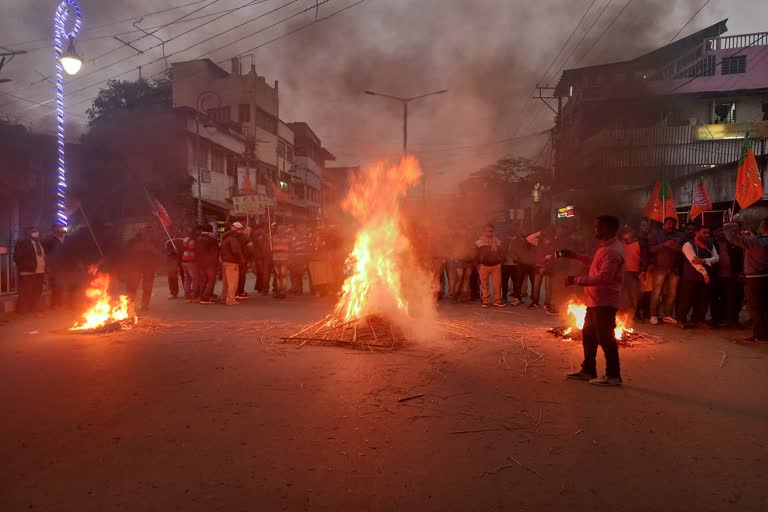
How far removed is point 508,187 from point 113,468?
47.3 metres

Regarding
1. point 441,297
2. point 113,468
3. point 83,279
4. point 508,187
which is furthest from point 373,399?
point 508,187

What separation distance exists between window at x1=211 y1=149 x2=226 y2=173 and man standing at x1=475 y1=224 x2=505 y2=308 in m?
22.6

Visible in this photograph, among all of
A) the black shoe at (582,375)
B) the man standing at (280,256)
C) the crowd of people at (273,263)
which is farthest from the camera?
the man standing at (280,256)

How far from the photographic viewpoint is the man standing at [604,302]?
5.36 meters

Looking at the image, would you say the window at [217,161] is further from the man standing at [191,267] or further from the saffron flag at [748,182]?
the saffron flag at [748,182]

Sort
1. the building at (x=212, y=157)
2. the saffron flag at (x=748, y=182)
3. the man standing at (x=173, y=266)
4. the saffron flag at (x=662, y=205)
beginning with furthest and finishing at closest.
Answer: the building at (x=212, y=157) < the saffron flag at (x=662, y=205) < the man standing at (x=173, y=266) < the saffron flag at (x=748, y=182)

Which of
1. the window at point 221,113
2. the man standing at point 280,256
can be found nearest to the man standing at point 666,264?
the man standing at point 280,256

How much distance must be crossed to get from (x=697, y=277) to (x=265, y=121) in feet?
115

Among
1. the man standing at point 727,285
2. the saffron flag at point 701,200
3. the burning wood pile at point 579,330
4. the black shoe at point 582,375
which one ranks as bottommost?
the black shoe at point 582,375

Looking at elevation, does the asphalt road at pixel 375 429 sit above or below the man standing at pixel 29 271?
below

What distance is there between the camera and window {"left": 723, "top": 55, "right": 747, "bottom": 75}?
3212 centimetres

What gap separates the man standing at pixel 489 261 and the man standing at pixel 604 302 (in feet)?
19.5

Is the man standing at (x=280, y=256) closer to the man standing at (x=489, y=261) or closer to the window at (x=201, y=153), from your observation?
the man standing at (x=489, y=261)

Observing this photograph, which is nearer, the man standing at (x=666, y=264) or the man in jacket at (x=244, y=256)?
the man standing at (x=666, y=264)
